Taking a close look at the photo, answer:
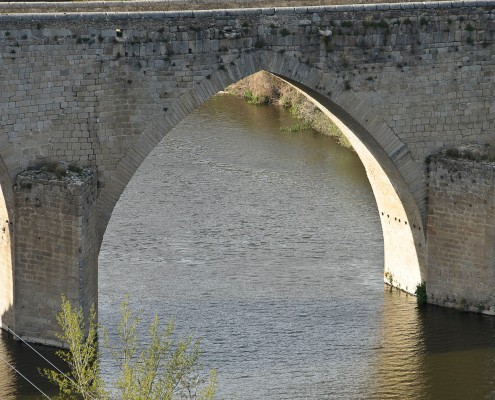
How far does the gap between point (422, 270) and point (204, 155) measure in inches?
485

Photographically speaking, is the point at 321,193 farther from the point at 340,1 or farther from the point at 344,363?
the point at 344,363

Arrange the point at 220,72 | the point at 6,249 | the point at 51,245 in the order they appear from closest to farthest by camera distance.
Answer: the point at 51,245 → the point at 6,249 → the point at 220,72

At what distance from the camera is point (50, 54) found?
30250 millimetres

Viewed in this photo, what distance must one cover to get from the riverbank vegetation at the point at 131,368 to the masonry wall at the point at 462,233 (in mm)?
5684

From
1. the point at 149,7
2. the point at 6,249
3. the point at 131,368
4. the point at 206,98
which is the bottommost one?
the point at 131,368

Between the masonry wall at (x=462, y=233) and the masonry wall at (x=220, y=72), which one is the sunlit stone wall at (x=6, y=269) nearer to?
the masonry wall at (x=220, y=72)

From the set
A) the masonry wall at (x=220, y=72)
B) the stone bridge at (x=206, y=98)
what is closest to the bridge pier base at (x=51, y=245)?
the stone bridge at (x=206, y=98)

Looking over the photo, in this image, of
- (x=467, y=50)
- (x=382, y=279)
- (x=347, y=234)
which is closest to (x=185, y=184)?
(x=347, y=234)

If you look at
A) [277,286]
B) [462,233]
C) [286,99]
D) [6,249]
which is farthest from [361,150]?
[286,99]

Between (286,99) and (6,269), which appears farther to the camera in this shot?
(286,99)

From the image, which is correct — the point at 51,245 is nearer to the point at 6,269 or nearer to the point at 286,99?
the point at 6,269

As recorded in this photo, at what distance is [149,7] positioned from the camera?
34.2 meters

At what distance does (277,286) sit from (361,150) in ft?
11.3

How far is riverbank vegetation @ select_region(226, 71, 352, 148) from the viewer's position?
48.7 m
